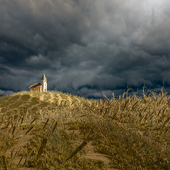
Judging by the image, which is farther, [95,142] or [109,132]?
[109,132]

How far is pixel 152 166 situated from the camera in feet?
10.1

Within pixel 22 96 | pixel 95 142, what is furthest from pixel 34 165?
pixel 22 96

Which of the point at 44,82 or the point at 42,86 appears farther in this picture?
the point at 44,82

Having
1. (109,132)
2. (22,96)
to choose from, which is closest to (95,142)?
(109,132)

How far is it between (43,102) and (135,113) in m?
20.1

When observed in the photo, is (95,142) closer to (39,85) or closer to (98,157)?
(98,157)

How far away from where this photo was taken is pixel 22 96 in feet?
80.8

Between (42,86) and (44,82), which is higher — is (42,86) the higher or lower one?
the lower one

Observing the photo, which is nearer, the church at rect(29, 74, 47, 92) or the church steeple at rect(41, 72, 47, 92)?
the church at rect(29, 74, 47, 92)

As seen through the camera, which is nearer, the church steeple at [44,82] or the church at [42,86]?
the church at [42,86]

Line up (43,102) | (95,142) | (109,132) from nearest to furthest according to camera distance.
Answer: (95,142)
(109,132)
(43,102)

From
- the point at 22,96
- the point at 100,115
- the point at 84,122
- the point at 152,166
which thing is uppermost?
the point at 22,96

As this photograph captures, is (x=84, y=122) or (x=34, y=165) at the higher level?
Result: (x=84, y=122)

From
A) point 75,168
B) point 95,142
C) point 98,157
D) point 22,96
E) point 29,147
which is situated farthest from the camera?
point 22,96
